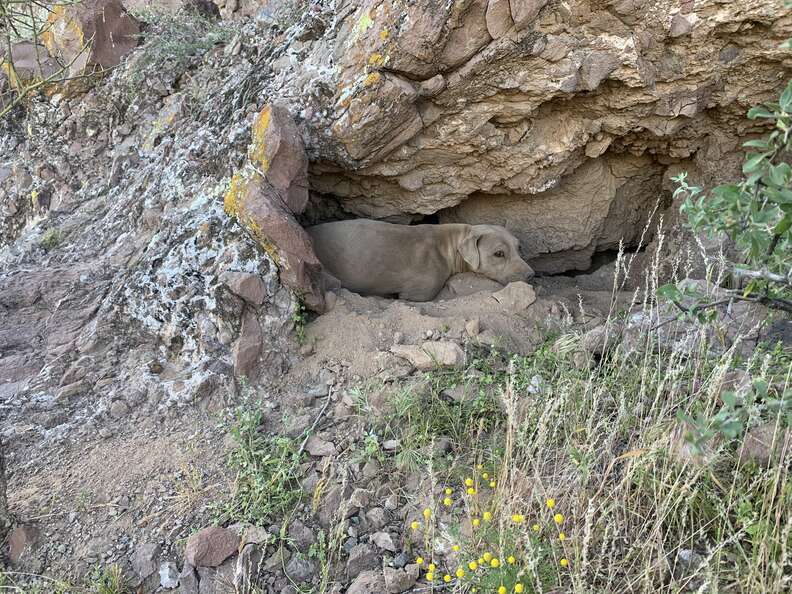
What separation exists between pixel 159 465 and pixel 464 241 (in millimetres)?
3360

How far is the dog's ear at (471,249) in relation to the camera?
5602 millimetres

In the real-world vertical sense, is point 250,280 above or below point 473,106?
below

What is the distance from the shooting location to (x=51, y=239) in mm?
5520

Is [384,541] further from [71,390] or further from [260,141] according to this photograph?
[260,141]

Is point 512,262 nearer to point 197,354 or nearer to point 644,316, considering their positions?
point 644,316

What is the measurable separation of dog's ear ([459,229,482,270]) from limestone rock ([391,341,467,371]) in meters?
1.86

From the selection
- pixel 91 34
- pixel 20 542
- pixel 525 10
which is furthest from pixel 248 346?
pixel 91 34

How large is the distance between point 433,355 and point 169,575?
1865 mm

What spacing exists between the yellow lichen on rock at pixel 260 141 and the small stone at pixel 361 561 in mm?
2647

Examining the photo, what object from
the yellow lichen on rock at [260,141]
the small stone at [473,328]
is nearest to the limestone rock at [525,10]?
the yellow lichen on rock at [260,141]

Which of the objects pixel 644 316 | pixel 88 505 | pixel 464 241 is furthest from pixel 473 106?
pixel 88 505

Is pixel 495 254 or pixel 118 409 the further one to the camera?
pixel 495 254

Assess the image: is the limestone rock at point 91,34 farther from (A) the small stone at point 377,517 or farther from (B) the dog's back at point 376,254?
(A) the small stone at point 377,517

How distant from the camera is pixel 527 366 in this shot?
3654mm
